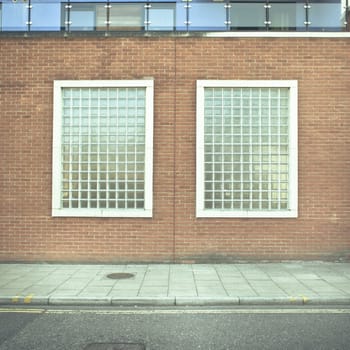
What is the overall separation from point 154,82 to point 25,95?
10.6 feet

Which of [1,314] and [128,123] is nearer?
[1,314]

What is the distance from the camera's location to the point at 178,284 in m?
8.67

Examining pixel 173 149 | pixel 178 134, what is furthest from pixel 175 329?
pixel 178 134

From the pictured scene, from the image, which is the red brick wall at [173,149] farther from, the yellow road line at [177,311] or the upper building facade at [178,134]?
the yellow road line at [177,311]

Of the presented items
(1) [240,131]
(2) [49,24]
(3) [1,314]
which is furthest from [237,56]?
(3) [1,314]

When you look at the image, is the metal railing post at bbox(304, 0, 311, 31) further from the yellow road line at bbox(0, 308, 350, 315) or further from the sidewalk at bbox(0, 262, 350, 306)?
the yellow road line at bbox(0, 308, 350, 315)

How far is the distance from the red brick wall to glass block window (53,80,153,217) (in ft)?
0.98

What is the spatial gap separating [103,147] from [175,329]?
6076 millimetres

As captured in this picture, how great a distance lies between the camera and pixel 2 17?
11438 mm

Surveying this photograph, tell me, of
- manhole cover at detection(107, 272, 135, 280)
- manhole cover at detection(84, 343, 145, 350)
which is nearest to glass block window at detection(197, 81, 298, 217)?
manhole cover at detection(107, 272, 135, 280)

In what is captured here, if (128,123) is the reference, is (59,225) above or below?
below

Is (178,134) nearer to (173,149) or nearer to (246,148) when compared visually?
(173,149)

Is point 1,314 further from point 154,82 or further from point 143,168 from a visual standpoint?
point 154,82

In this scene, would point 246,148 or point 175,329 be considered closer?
point 175,329
